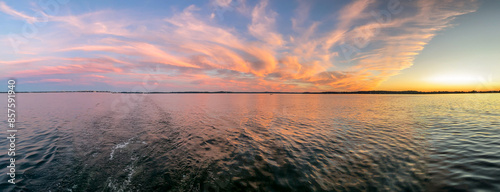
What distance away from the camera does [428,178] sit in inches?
388

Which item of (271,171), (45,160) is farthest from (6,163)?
(271,171)

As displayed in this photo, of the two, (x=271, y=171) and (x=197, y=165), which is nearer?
(x=271, y=171)

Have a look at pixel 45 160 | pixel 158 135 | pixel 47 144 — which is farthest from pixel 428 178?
pixel 47 144

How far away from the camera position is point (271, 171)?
11.4 meters

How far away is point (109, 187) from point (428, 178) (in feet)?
61.6

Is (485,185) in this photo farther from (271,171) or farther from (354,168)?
(271,171)

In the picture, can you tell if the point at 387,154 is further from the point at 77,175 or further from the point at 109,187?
the point at 77,175

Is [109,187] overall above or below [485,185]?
below

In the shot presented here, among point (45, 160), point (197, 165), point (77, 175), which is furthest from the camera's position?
point (45, 160)

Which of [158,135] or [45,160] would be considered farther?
[158,135]

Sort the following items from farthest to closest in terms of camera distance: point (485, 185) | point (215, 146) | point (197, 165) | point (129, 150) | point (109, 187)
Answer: point (215, 146) < point (129, 150) < point (197, 165) < point (109, 187) < point (485, 185)

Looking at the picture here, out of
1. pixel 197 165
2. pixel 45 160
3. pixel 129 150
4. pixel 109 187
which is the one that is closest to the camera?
pixel 109 187

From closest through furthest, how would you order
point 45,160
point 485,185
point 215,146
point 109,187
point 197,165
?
point 485,185, point 109,187, point 197,165, point 45,160, point 215,146

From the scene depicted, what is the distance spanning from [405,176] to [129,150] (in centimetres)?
2131
